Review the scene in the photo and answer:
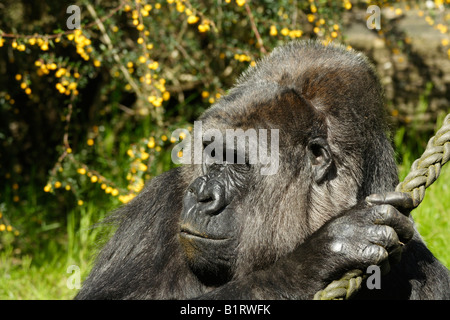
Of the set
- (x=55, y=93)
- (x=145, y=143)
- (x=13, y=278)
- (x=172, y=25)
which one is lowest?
(x=13, y=278)

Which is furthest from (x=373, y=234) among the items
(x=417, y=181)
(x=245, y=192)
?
(x=245, y=192)

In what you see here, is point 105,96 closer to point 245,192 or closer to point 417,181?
point 245,192

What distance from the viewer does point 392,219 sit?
10.5 ft

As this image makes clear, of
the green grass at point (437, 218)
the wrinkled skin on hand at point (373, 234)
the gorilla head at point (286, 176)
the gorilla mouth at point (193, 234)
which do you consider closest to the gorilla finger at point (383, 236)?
the wrinkled skin on hand at point (373, 234)

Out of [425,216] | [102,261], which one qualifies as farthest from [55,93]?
[425,216]

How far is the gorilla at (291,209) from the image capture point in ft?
10.7

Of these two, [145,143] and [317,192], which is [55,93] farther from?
[317,192]

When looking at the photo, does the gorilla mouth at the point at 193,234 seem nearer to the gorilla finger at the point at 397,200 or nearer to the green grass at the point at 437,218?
→ the gorilla finger at the point at 397,200

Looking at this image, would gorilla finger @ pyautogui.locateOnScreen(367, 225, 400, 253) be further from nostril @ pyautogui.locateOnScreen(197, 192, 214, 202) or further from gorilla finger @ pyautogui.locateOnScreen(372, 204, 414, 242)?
nostril @ pyautogui.locateOnScreen(197, 192, 214, 202)

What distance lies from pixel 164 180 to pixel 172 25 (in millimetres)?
3541

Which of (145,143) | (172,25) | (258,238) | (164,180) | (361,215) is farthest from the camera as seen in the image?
(172,25)

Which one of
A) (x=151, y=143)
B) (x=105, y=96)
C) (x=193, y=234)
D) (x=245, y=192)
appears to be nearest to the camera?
(x=193, y=234)

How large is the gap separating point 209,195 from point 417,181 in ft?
3.60

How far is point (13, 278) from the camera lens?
6.19 metres
